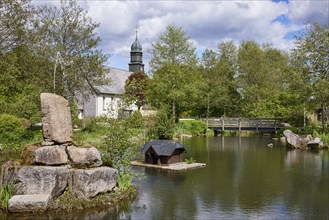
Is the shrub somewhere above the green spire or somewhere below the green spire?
below

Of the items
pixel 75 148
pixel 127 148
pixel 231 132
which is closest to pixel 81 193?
pixel 75 148

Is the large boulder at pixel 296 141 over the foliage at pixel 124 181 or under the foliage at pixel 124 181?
over

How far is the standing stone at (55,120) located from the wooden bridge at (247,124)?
37.4m

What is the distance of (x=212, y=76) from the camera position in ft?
188

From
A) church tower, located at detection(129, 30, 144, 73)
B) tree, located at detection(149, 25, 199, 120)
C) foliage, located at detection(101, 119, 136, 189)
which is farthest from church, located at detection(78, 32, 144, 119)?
foliage, located at detection(101, 119, 136, 189)

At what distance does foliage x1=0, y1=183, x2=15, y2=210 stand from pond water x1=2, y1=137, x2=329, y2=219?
949 millimetres

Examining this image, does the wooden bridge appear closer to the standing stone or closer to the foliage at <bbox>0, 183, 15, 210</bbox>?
the standing stone

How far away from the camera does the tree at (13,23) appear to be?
24.1m

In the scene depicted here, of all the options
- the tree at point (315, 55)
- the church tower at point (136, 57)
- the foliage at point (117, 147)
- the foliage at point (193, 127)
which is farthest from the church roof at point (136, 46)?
the foliage at point (117, 147)

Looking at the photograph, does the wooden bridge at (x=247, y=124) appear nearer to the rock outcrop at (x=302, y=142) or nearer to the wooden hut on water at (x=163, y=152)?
the rock outcrop at (x=302, y=142)

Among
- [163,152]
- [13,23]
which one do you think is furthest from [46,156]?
[13,23]

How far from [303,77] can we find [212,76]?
67.8 ft

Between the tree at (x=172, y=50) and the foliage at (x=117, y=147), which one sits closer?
the foliage at (x=117, y=147)

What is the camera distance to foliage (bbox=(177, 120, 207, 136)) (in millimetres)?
43753
